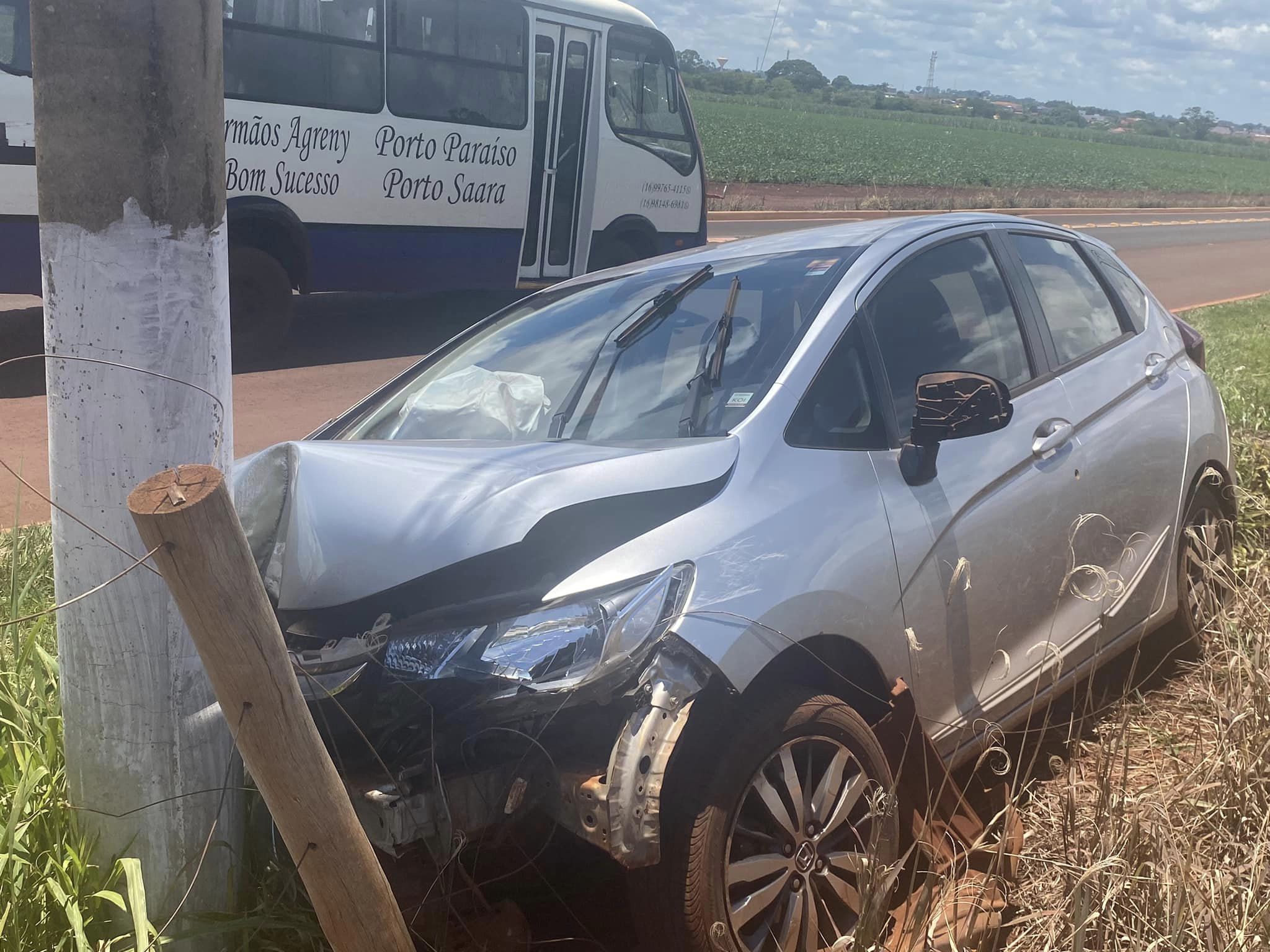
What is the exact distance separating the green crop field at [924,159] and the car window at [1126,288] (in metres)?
29.5

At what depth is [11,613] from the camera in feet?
10.2

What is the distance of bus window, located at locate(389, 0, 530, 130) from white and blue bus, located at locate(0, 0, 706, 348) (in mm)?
17

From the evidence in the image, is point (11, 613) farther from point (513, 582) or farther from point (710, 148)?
point (710, 148)

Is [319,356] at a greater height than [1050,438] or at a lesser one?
lesser

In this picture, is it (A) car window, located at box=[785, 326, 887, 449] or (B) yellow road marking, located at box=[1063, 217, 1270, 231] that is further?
(B) yellow road marking, located at box=[1063, 217, 1270, 231]

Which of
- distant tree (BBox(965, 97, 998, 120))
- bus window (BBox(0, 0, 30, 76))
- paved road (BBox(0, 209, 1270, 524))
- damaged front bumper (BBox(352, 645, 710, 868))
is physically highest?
distant tree (BBox(965, 97, 998, 120))

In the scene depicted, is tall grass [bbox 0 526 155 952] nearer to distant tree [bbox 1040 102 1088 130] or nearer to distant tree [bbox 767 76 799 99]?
distant tree [bbox 767 76 799 99]

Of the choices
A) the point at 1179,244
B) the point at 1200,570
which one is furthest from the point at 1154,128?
the point at 1200,570

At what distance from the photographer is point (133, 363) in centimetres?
218

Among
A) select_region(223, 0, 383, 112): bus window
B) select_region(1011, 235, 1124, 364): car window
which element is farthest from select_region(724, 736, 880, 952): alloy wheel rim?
select_region(223, 0, 383, 112): bus window

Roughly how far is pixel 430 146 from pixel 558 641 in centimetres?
930

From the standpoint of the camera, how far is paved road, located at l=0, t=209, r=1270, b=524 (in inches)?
273

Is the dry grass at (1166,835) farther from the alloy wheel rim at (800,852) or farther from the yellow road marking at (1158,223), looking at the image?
the yellow road marking at (1158,223)

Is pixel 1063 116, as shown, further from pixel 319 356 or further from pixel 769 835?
pixel 769 835
